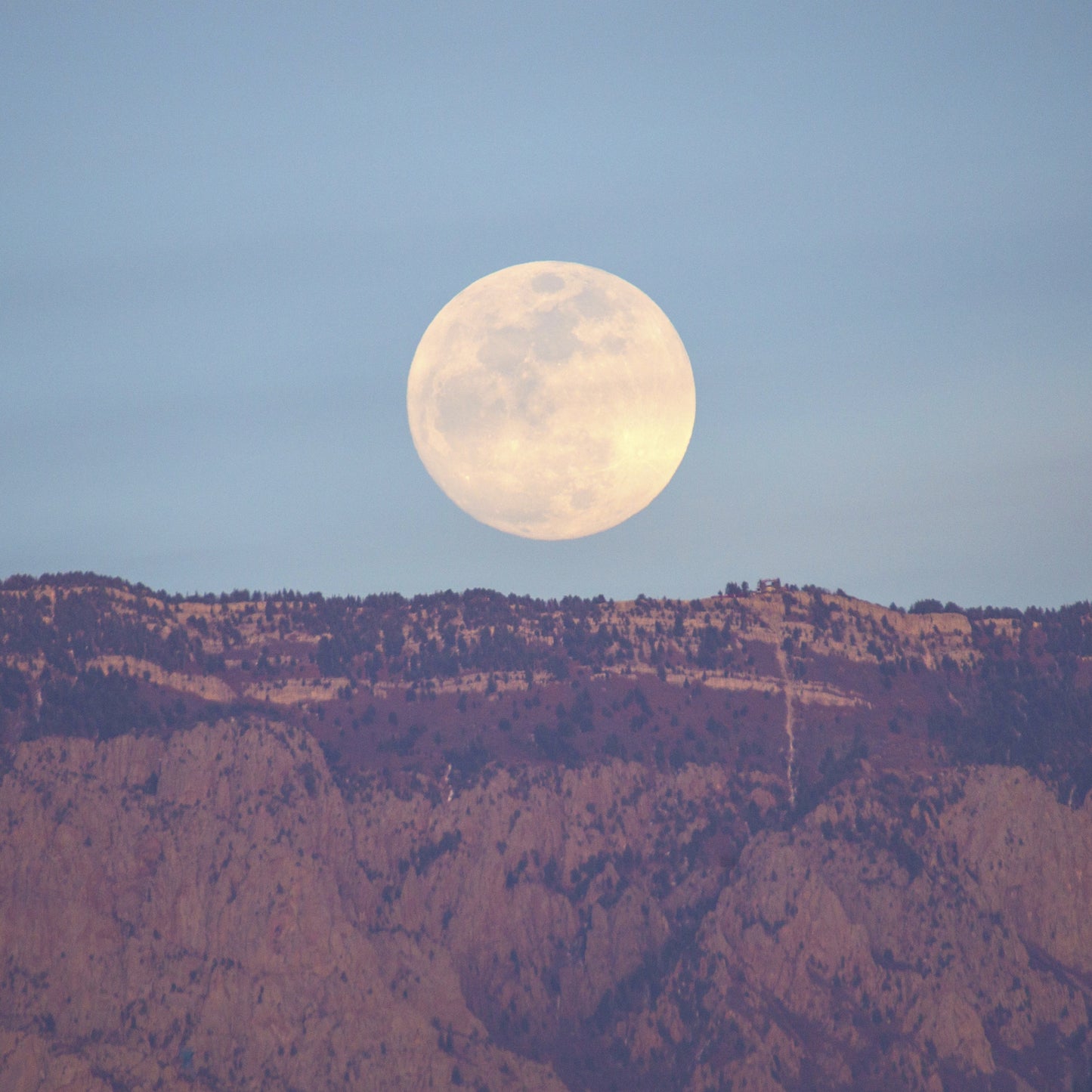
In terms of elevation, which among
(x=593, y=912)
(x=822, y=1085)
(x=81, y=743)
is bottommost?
(x=822, y=1085)

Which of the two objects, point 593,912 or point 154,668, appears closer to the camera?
point 593,912

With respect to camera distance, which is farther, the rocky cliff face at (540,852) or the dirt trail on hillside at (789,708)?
the dirt trail on hillside at (789,708)

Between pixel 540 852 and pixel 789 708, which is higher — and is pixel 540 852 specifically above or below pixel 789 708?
below

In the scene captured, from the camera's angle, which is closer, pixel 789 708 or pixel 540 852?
pixel 540 852

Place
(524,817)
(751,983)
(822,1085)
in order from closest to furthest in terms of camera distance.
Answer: (822,1085), (751,983), (524,817)

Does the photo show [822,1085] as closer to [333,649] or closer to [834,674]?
[834,674]

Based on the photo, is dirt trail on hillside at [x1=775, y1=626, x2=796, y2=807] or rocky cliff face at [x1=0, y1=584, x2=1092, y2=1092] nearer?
rocky cliff face at [x1=0, y1=584, x2=1092, y2=1092]

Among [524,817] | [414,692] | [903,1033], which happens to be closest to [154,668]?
[414,692]

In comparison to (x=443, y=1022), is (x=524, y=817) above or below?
above
